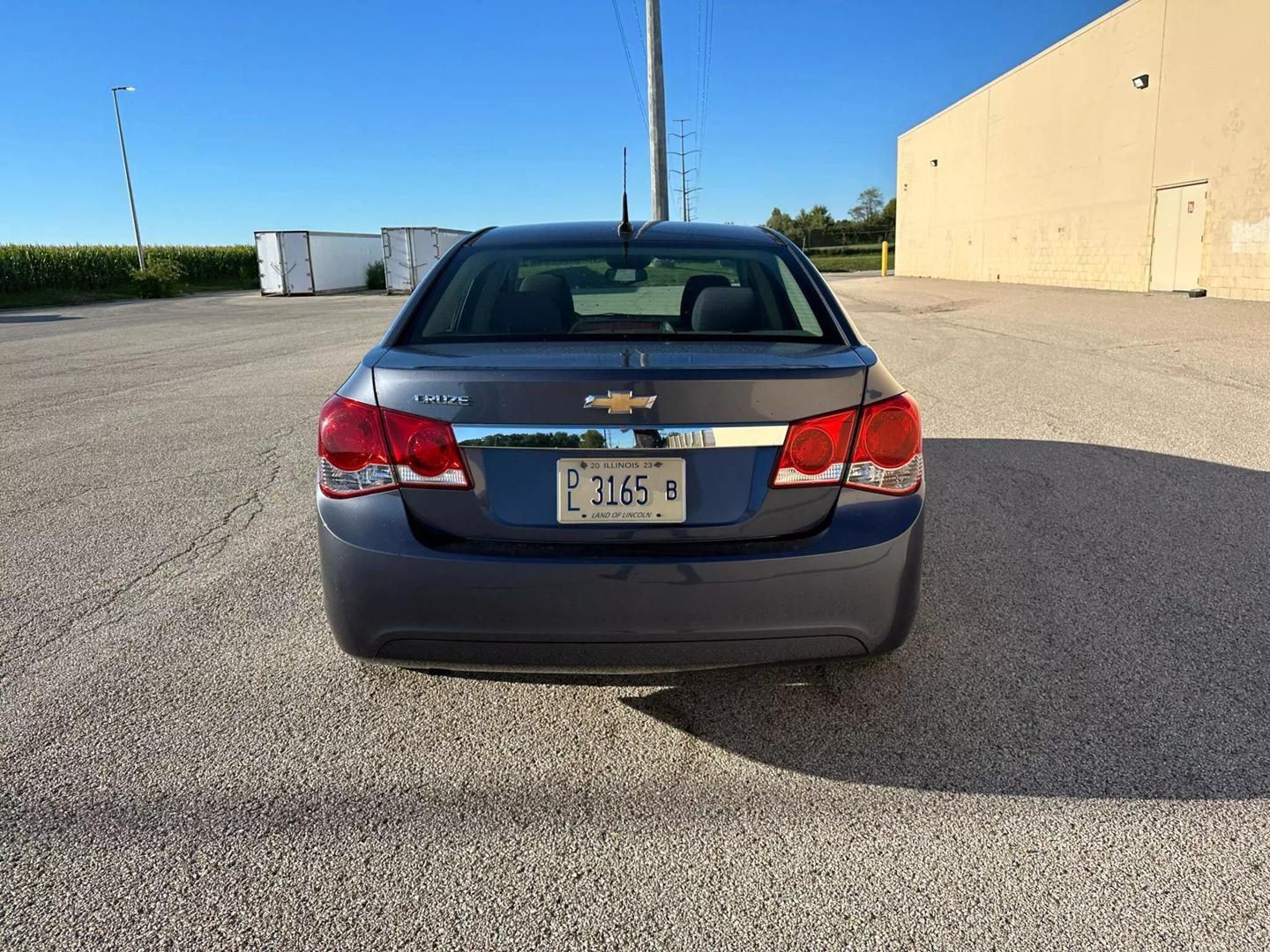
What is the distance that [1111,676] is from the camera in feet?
9.69

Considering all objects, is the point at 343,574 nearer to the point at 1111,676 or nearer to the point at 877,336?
the point at 1111,676

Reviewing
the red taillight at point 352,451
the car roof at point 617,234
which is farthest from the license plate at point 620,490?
the car roof at point 617,234

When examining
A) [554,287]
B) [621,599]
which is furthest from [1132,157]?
[621,599]

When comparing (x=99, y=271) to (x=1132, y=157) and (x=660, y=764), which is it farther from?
(x=660, y=764)

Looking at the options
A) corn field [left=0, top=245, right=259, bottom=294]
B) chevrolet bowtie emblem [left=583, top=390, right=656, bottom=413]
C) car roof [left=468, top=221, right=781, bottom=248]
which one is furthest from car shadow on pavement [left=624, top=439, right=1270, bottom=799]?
corn field [left=0, top=245, right=259, bottom=294]

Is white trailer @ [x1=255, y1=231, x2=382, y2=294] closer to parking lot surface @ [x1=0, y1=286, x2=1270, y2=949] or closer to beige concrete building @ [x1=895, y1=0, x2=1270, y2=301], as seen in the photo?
beige concrete building @ [x1=895, y1=0, x2=1270, y2=301]

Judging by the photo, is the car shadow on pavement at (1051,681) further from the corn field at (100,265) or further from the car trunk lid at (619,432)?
the corn field at (100,265)

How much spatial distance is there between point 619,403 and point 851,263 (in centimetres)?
5765

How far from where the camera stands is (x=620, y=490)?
2273 millimetres

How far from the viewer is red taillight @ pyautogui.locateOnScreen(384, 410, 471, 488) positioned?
2.30 metres

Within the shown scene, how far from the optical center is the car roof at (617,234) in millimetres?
3371

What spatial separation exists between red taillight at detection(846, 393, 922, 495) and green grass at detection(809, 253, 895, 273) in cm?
4738

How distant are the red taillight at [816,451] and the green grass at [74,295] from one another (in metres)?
39.7

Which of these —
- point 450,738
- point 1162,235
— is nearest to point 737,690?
point 450,738
